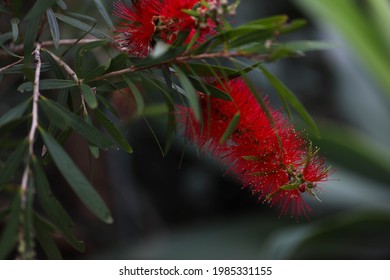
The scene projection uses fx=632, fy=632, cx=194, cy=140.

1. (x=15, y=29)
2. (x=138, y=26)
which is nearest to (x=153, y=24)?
(x=138, y=26)

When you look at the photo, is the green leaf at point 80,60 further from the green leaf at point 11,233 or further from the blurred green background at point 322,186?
the blurred green background at point 322,186

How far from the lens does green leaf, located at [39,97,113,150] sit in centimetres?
58

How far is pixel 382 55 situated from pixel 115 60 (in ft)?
5.27

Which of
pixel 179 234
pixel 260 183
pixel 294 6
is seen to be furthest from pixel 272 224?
pixel 260 183

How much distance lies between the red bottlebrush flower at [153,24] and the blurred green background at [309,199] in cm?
92

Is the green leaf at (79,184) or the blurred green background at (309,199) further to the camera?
the blurred green background at (309,199)

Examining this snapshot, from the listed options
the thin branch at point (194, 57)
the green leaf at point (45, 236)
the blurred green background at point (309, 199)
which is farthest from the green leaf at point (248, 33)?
the blurred green background at point (309, 199)

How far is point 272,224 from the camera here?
2.09 meters

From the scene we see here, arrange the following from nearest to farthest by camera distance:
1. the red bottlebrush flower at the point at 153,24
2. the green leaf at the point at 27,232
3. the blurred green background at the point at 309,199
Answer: the green leaf at the point at 27,232, the red bottlebrush flower at the point at 153,24, the blurred green background at the point at 309,199

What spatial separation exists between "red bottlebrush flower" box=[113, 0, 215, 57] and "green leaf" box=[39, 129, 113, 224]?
0.51 ft

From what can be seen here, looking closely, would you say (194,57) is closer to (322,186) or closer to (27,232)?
(27,232)

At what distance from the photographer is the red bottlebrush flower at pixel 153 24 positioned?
1.99ft

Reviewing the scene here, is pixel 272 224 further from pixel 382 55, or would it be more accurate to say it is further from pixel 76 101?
pixel 76 101

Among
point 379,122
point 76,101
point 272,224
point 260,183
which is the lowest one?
point 260,183
